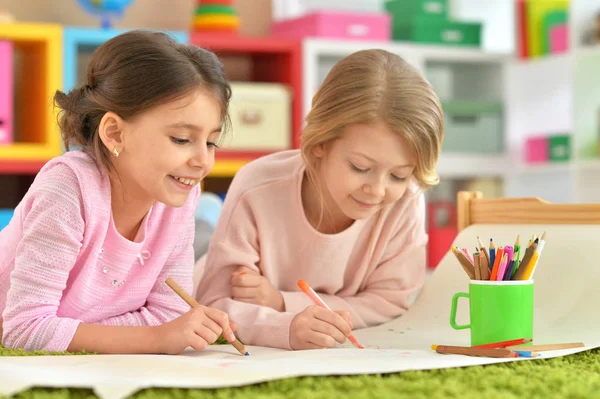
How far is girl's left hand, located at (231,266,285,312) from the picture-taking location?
1.32m

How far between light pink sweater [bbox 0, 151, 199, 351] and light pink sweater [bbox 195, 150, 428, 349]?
0.28ft

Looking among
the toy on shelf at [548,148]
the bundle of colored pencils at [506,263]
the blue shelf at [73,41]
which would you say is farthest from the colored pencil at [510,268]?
the toy on shelf at [548,148]

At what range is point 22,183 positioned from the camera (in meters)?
2.97

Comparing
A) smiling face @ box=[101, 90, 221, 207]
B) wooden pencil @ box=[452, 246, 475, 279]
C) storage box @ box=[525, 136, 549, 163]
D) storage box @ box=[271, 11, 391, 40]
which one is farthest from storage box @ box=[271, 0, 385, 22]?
wooden pencil @ box=[452, 246, 475, 279]

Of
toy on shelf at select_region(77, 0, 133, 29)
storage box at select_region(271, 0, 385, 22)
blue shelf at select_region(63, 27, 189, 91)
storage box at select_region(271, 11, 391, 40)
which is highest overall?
storage box at select_region(271, 0, 385, 22)

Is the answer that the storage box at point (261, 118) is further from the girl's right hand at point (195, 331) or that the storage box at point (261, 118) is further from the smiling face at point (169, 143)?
the girl's right hand at point (195, 331)

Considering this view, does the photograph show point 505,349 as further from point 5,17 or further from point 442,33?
point 442,33

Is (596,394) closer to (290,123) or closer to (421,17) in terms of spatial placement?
(290,123)

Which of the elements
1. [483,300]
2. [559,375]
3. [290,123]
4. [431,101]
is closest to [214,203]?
[290,123]

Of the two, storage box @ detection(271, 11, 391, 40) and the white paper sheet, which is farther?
storage box @ detection(271, 11, 391, 40)

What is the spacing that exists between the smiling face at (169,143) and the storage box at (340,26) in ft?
6.43

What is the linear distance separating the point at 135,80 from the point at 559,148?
228 centimetres

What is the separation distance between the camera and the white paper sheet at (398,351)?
0.79 metres

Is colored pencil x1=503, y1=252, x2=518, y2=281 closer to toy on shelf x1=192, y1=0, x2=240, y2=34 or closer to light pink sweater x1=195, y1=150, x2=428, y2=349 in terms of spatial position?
light pink sweater x1=195, y1=150, x2=428, y2=349
